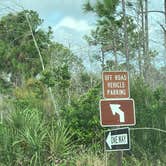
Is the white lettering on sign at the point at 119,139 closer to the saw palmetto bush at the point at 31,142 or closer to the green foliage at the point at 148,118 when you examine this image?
the saw palmetto bush at the point at 31,142

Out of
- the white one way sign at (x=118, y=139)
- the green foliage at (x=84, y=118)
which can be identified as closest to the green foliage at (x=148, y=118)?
the green foliage at (x=84, y=118)

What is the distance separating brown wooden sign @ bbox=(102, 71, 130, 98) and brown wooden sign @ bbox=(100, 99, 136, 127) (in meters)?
0.11

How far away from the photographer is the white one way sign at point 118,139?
9266 millimetres

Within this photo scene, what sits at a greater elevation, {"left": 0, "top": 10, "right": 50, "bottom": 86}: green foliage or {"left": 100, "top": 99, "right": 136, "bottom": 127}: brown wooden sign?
{"left": 0, "top": 10, "right": 50, "bottom": 86}: green foliage

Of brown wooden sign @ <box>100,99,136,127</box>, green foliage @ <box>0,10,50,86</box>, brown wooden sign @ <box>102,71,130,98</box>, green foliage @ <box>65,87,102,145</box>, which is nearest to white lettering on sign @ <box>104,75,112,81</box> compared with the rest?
brown wooden sign @ <box>102,71,130,98</box>

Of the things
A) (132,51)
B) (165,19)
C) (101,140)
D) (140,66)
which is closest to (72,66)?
(132,51)

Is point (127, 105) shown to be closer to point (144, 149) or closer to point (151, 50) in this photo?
point (144, 149)

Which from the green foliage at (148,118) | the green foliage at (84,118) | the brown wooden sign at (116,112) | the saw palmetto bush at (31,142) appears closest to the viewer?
the brown wooden sign at (116,112)

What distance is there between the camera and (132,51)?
32.3 m

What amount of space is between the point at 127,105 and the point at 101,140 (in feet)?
21.5

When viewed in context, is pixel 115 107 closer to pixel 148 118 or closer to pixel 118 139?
pixel 118 139

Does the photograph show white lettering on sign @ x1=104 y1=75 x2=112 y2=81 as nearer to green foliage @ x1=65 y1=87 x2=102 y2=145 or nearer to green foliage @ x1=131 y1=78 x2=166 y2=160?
green foliage @ x1=131 y1=78 x2=166 y2=160

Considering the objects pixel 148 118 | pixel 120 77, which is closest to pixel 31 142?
pixel 148 118

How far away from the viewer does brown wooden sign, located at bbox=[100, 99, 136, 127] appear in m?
9.21
